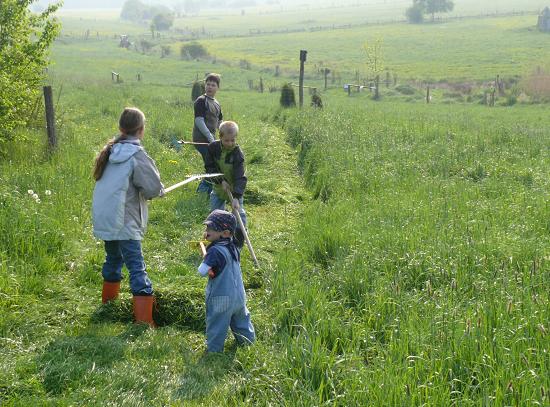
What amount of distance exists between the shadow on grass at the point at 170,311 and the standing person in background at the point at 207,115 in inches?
136

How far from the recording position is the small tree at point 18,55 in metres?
9.34

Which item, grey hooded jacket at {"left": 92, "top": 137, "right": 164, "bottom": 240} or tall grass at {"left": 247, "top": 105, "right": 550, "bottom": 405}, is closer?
tall grass at {"left": 247, "top": 105, "right": 550, "bottom": 405}

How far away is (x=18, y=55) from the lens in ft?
32.3

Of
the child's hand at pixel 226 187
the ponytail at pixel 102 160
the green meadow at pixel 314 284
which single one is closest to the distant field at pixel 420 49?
the green meadow at pixel 314 284

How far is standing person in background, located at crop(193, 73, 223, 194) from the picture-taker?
29.4ft

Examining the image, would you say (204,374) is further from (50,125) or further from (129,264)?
(50,125)

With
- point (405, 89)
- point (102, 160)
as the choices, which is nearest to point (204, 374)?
point (102, 160)

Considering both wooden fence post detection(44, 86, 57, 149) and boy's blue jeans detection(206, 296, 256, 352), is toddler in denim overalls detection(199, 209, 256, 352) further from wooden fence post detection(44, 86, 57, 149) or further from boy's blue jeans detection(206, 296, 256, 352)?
wooden fence post detection(44, 86, 57, 149)

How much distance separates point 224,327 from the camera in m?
4.91

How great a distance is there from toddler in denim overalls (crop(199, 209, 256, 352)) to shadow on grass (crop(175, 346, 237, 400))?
14cm

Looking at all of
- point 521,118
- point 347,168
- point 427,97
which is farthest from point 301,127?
point 427,97

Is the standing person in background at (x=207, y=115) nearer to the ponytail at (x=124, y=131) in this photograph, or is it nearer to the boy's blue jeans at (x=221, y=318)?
the ponytail at (x=124, y=131)

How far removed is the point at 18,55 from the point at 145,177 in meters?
5.79

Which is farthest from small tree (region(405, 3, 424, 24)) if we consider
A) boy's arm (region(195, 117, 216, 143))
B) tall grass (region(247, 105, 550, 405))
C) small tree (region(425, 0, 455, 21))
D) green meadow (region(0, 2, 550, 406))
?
boy's arm (region(195, 117, 216, 143))
